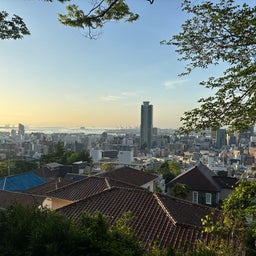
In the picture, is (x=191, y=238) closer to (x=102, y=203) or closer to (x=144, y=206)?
(x=144, y=206)

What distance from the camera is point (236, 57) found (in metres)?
4.46

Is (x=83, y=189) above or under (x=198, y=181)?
above

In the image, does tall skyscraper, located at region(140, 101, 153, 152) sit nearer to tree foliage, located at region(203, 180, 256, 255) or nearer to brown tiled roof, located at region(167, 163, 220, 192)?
brown tiled roof, located at region(167, 163, 220, 192)

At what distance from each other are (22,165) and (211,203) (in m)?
26.1

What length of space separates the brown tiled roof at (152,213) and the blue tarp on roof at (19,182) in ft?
47.2

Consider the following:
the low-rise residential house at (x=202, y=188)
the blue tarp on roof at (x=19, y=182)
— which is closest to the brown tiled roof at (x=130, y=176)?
the low-rise residential house at (x=202, y=188)

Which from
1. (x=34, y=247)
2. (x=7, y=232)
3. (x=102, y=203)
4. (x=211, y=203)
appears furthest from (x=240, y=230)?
(x=211, y=203)

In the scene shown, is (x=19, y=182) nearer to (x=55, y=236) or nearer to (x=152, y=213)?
(x=152, y=213)

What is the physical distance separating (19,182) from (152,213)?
1754 cm

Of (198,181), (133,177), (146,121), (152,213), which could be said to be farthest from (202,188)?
(146,121)

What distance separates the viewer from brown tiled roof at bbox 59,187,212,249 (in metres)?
7.64

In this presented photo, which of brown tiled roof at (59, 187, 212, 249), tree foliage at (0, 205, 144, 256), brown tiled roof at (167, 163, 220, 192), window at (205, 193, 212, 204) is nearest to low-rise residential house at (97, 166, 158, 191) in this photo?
brown tiled roof at (167, 163, 220, 192)

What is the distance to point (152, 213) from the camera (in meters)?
8.98

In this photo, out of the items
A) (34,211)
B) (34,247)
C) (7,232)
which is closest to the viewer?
(34,247)
